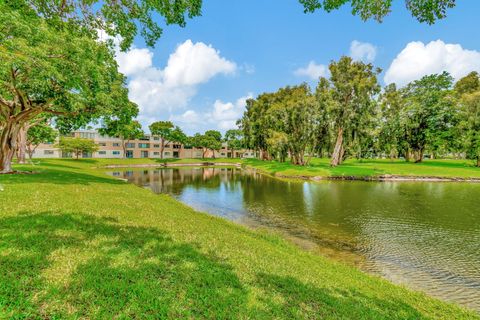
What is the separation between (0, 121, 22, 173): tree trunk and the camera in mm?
21672

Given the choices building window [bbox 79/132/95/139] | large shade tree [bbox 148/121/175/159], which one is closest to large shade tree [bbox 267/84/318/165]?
large shade tree [bbox 148/121/175/159]

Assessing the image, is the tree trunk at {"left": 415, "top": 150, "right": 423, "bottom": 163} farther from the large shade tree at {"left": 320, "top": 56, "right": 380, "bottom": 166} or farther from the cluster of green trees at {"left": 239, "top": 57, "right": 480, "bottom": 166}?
the large shade tree at {"left": 320, "top": 56, "right": 380, "bottom": 166}

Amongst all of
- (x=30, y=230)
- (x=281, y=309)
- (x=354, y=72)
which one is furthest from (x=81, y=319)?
(x=354, y=72)

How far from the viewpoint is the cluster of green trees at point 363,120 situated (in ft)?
164

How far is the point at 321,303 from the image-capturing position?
5.73 m

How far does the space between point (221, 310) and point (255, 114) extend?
76176 millimetres

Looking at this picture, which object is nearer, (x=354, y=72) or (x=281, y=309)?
(x=281, y=309)

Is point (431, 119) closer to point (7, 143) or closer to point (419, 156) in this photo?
point (419, 156)

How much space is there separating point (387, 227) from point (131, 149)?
10972cm

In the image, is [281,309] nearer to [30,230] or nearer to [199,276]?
[199,276]

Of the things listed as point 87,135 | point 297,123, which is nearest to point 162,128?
point 87,135

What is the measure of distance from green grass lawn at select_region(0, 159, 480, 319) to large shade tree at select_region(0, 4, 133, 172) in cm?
593

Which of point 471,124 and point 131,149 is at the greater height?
point 471,124

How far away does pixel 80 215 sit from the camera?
32.2ft
